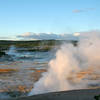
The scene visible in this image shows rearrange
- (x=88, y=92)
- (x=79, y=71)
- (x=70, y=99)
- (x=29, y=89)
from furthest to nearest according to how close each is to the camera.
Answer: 1. (x=79, y=71)
2. (x=29, y=89)
3. (x=88, y=92)
4. (x=70, y=99)

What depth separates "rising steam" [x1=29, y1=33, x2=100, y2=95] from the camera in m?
11.1

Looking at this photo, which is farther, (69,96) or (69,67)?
(69,67)

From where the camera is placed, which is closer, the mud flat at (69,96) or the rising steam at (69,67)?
the mud flat at (69,96)

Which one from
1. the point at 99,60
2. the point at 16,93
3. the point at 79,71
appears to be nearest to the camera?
the point at 16,93

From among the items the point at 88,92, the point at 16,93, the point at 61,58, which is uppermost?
the point at 61,58

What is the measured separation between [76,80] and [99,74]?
2.75 m

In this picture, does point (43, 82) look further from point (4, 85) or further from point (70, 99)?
point (70, 99)

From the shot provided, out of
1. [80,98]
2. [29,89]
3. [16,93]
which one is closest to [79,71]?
[29,89]

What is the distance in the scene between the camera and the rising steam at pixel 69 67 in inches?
436

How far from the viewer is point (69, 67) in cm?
1380

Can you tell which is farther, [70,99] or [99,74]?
[99,74]

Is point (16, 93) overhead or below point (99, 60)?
below

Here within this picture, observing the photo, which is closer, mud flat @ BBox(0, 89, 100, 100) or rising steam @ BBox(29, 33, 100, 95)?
mud flat @ BBox(0, 89, 100, 100)

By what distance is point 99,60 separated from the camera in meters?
16.4
